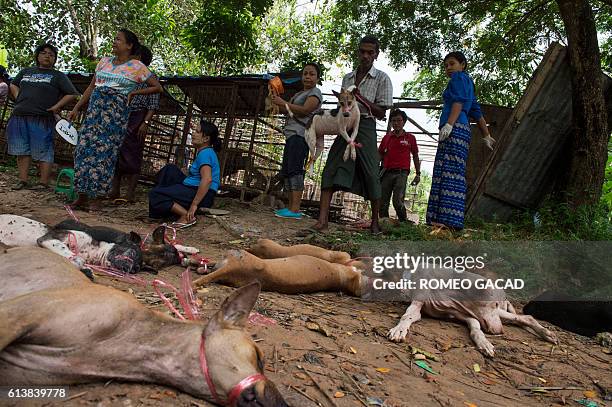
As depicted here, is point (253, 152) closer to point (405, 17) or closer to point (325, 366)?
point (405, 17)

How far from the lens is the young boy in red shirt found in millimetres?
7512

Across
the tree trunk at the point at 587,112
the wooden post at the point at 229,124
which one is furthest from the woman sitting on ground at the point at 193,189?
the tree trunk at the point at 587,112

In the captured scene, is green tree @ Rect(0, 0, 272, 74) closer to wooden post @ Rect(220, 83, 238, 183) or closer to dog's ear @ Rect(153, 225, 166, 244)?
wooden post @ Rect(220, 83, 238, 183)

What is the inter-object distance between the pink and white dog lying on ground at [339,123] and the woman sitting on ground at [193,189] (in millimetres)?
1083

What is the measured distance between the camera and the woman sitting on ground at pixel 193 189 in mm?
5508

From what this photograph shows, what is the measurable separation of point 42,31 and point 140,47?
8.73m

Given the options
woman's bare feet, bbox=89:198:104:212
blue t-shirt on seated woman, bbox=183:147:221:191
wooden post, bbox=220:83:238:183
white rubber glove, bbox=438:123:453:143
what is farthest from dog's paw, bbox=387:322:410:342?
wooden post, bbox=220:83:238:183

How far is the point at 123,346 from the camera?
5.53 ft

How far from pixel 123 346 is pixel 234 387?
17.3 inches

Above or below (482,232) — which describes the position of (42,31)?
above

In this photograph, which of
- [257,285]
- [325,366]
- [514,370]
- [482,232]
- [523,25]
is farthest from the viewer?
[523,25]

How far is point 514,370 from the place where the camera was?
2.92 meters

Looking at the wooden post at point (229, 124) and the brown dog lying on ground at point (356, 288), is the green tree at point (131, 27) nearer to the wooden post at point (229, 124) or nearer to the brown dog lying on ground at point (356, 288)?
the wooden post at point (229, 124)

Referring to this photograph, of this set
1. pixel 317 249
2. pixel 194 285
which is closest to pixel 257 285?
pixel 194 285
